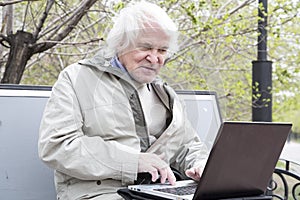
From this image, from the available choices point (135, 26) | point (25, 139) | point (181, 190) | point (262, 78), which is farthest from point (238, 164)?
point (262, 78)

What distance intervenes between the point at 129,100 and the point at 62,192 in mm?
468

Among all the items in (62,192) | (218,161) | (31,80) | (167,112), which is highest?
(31,80)

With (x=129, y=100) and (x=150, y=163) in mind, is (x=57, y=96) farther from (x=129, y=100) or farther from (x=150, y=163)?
(x=150, y=163)

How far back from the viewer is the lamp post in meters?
3.96

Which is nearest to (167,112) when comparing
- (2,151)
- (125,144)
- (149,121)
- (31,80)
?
(149,121)

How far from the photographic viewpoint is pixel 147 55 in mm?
2480

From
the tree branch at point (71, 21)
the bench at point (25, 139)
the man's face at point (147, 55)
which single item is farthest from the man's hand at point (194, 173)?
the tree branch at point (71, 21)

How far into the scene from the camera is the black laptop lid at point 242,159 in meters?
2.03

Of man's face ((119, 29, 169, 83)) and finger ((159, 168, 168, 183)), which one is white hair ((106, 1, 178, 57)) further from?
finger ((159, 168, 168, 183))

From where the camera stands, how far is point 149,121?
2.57 metres

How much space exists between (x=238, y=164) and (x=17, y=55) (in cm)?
177

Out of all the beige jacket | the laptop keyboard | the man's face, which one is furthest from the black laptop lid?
the man's face

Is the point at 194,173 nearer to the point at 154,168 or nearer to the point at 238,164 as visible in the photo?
the point at 154,168

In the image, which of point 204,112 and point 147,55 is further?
point 204,112
